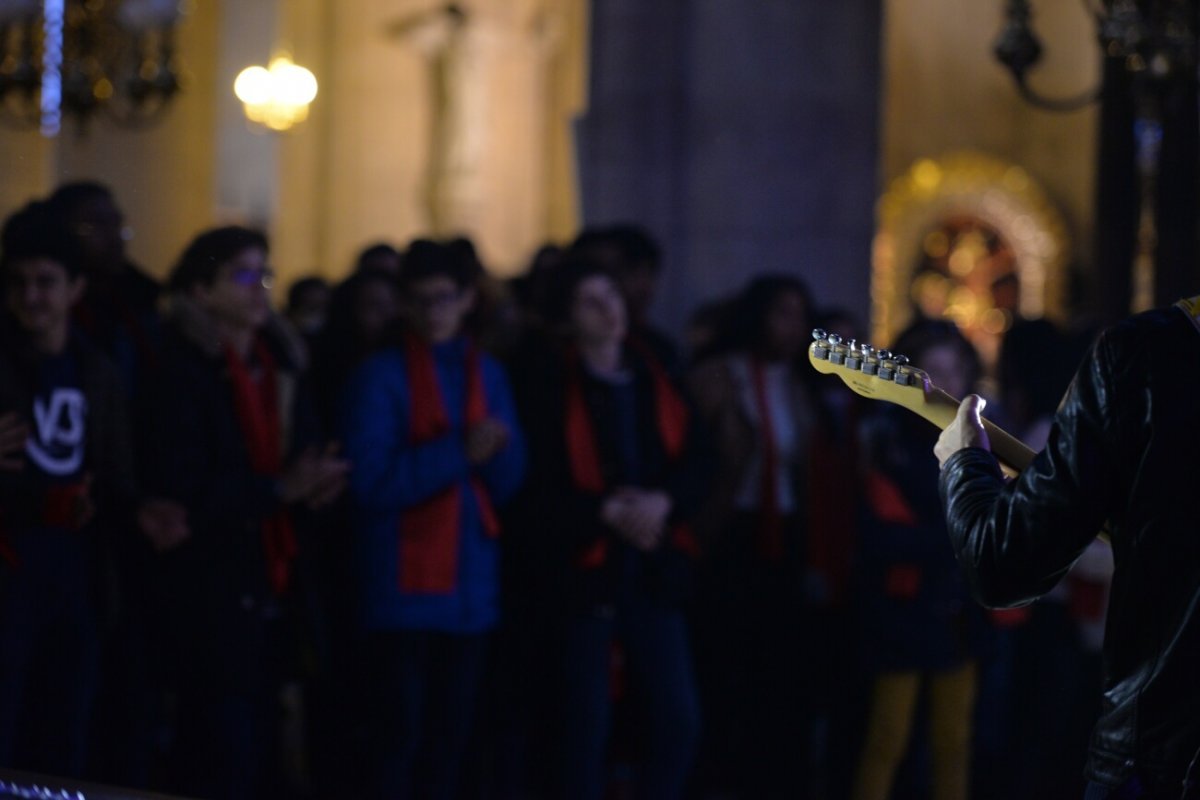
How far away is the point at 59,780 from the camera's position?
11.5ft

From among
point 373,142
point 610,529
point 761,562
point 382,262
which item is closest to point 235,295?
point 610,529

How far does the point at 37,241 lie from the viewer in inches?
224

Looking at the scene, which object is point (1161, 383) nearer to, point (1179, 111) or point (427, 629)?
point (427, 629)

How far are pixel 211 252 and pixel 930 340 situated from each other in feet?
7.85

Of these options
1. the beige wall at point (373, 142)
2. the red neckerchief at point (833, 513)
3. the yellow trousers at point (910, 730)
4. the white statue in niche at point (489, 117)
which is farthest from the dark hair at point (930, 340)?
the beige wall at point (373, 142)

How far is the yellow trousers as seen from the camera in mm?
6375

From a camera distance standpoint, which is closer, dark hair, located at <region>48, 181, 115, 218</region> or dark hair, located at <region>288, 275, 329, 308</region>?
dark hair, located at <region>48, 181, 115, 218</region>

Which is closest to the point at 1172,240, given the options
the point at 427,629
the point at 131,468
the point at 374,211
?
the point at 427,629

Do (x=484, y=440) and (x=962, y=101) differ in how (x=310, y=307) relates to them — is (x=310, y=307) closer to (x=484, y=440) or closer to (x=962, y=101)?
(x=484, y=440)

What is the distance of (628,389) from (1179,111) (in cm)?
444

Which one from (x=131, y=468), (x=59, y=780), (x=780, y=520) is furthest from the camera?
(x=780, y=520)

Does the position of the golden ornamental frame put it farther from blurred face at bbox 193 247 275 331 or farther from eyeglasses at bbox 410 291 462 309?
blurred face at bbox 193 247 275 331

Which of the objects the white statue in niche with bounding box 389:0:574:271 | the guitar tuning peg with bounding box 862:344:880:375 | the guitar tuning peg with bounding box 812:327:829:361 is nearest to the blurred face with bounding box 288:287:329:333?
the guitar tuning peg with bounding box 812:327:829:361

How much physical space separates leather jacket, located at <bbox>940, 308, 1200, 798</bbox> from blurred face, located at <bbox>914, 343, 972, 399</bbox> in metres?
3.42
